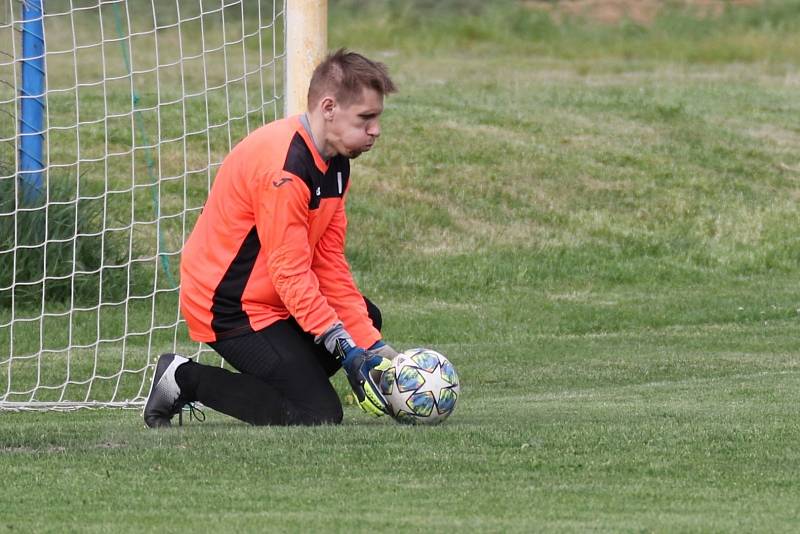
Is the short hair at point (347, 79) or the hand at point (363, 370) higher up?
the short hair at point (347, 79)

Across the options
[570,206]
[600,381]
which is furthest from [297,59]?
[570,206]

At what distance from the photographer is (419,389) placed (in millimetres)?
6957

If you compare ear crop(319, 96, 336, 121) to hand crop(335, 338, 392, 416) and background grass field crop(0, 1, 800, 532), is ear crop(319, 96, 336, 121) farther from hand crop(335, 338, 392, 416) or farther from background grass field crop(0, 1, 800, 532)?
background grass field crop(0, 1, 800, 532)

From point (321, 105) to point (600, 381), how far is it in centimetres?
399

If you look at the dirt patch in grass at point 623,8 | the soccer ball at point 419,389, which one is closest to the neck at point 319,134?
the soccer ball at point 419,389

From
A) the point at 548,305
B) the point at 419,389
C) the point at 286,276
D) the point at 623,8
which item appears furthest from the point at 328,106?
the point at 623,8

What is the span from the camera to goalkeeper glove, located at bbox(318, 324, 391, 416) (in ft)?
22.5

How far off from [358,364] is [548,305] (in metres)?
7.70

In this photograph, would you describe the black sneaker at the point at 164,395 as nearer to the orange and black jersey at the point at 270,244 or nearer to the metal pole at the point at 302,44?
the orange and black jersey at the point at 270,244

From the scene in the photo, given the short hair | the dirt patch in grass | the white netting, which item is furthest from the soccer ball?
the dirt patch in grass

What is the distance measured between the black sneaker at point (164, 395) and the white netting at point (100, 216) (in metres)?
1.87

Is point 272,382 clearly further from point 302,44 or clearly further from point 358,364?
point 302,44

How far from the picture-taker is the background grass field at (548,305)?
5496 millimetres

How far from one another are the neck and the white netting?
2868 mm
